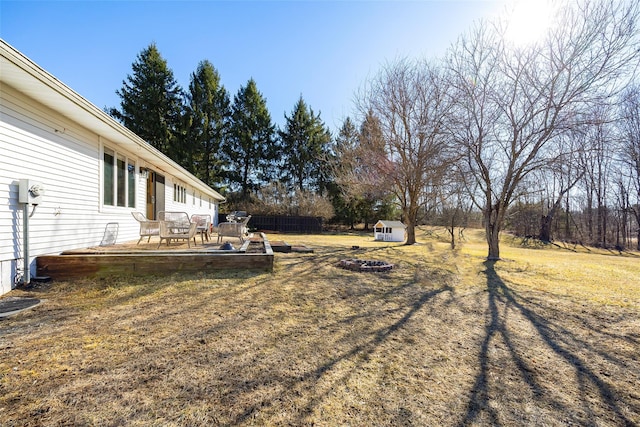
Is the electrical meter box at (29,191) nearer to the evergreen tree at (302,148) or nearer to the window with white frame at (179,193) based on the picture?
the window with white frame at (179,193)

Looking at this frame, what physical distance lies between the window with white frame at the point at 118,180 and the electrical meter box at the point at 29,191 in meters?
1.86

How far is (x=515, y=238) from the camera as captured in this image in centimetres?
2366

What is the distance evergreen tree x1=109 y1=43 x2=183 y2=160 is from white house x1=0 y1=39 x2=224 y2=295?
57.2ft

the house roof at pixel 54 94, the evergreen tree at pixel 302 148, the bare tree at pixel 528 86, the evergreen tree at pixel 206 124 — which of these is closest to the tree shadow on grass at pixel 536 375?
the house roof at pixel 54 94

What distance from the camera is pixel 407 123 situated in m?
11.9

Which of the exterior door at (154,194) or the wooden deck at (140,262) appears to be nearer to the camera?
the wooden deck at (140,262)

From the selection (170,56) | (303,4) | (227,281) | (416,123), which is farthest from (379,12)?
(170,56)

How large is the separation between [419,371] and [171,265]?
440cm

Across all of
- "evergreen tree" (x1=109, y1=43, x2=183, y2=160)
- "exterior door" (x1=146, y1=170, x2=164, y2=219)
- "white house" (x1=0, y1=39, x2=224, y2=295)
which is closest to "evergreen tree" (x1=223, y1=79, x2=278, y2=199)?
"evergreen tree" (x1=109, y1=43, x2=183, y2=160)

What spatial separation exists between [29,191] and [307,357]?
4.85 m

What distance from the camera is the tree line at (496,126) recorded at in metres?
7.14

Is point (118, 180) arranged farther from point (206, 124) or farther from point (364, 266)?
point (206, 124)

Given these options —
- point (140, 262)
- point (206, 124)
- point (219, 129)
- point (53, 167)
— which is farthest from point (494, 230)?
point (219, 129)

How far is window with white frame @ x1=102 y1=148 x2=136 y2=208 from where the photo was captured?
20.8 feet
